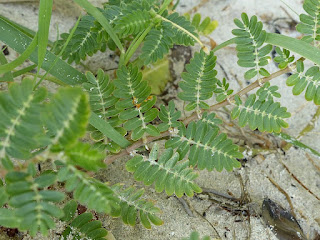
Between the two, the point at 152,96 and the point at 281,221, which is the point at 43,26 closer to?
the point at 152,96

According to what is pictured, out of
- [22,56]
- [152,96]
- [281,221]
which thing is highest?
[22,56]

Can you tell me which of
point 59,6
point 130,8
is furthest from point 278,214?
point 59,6

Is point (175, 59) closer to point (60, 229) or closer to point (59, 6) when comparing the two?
point (59, 6)

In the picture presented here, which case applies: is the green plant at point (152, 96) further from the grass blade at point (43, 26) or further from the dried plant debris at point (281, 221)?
the dried plant debris at point (281, 221)

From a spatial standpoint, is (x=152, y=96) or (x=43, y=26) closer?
(x=43, y=26)

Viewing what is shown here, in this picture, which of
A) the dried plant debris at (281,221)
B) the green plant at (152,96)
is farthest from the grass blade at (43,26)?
→ the dried plant debris at (281,221)

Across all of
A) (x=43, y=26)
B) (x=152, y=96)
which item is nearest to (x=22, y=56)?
(x=43, y=26)

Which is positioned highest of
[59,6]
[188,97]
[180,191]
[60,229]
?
[59,6]

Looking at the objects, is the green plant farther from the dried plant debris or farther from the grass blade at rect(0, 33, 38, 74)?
the dried plant debris
